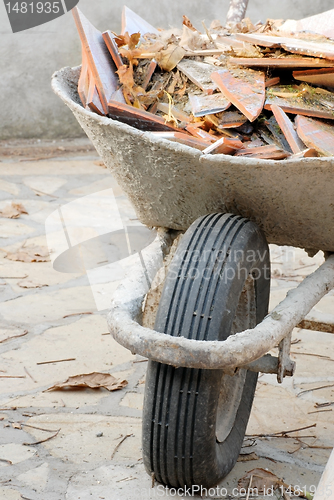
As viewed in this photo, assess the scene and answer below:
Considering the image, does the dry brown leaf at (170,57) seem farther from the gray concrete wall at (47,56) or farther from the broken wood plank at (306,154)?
the gray concrete wall at (47,56)

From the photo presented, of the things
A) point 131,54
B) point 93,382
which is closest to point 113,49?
point 131,54

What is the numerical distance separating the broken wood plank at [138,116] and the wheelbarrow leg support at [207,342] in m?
0.59

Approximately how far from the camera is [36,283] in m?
3.24

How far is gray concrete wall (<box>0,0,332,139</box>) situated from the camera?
5.49 meters

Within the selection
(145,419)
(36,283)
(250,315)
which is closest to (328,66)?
(250,315)

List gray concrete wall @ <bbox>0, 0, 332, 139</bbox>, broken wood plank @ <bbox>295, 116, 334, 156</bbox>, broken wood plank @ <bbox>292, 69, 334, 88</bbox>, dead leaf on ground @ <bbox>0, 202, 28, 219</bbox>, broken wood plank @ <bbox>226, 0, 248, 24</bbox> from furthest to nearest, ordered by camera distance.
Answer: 1. gray concrete wall @ <bbox>0, 0, 332, 139</bbox>
2. dead leaf on ground @ <bbox>0, 202, 28, 219</bbox>
3. broken wood plank @ <bbox>226, 0, 248, 24</bbox>
4. broken wood plank @ <bbox>292, 69, 334, 88</bbox>
5. broken wood plank @ <bbox>295, 116, 334, 156</bbox>

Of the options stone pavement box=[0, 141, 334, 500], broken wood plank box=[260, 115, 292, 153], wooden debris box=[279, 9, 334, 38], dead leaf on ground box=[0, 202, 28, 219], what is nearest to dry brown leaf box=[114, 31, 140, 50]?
broken wood plank box=[260, 115, 292, 153]

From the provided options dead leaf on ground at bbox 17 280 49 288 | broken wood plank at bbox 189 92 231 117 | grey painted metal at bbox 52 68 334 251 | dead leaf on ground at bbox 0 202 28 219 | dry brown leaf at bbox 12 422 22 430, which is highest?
Answer: broken wood plank at bbox 189 92 231 117

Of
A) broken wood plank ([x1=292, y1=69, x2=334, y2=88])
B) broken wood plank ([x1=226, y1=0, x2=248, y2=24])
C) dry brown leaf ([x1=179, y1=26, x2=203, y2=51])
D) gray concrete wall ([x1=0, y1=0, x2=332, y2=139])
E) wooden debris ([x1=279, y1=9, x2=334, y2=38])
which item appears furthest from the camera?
gray concrete wall ([x1=0, y1=0, x2=332, y2=139])

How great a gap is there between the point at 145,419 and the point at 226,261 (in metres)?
0.51

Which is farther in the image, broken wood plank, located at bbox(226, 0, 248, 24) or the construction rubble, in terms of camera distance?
broken wood plank, located at bbox(226, 0, 248, 24)

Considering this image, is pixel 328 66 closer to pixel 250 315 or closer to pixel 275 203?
pixel 275 203

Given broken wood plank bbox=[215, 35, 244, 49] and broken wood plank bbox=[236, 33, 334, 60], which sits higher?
broken wood plank bbox=[236, 33, 334, 60]

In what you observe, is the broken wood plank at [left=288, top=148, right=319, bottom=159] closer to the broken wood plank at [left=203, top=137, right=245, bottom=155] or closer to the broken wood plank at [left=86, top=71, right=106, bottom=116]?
the broken wood plank at [left=203, top=137, right=245, bottom=155]
